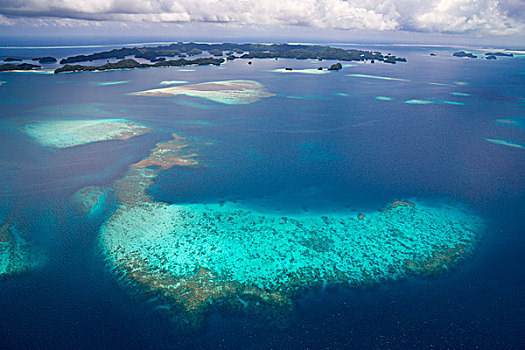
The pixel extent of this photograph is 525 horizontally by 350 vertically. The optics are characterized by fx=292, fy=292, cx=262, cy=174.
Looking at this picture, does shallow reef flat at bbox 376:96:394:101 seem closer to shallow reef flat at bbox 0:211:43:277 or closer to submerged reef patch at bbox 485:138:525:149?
submerged reef patch at bbox 485:138:525:149

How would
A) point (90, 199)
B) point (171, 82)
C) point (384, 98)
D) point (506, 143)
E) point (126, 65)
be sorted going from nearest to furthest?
1. point (90, 199)
2. point (506, 143)
3. point (384, 98)
4. point (171, 82)
5. point (126, 65)

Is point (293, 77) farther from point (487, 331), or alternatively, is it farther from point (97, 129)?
point (487, 331)

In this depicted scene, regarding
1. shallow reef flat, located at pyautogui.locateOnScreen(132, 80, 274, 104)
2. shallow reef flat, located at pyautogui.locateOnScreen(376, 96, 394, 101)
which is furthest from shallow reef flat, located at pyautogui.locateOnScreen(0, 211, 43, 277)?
shallow reef flat, located at pyautogui.locateOnScreen(376, 96, 394, 101)

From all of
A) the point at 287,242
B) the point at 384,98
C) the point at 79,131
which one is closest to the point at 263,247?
the point at 287,242

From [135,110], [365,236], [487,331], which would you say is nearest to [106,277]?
[365,236]

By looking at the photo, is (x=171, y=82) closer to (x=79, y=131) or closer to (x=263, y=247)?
(x=79, y=131)

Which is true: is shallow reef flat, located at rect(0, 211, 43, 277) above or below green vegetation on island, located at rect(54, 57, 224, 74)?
below
